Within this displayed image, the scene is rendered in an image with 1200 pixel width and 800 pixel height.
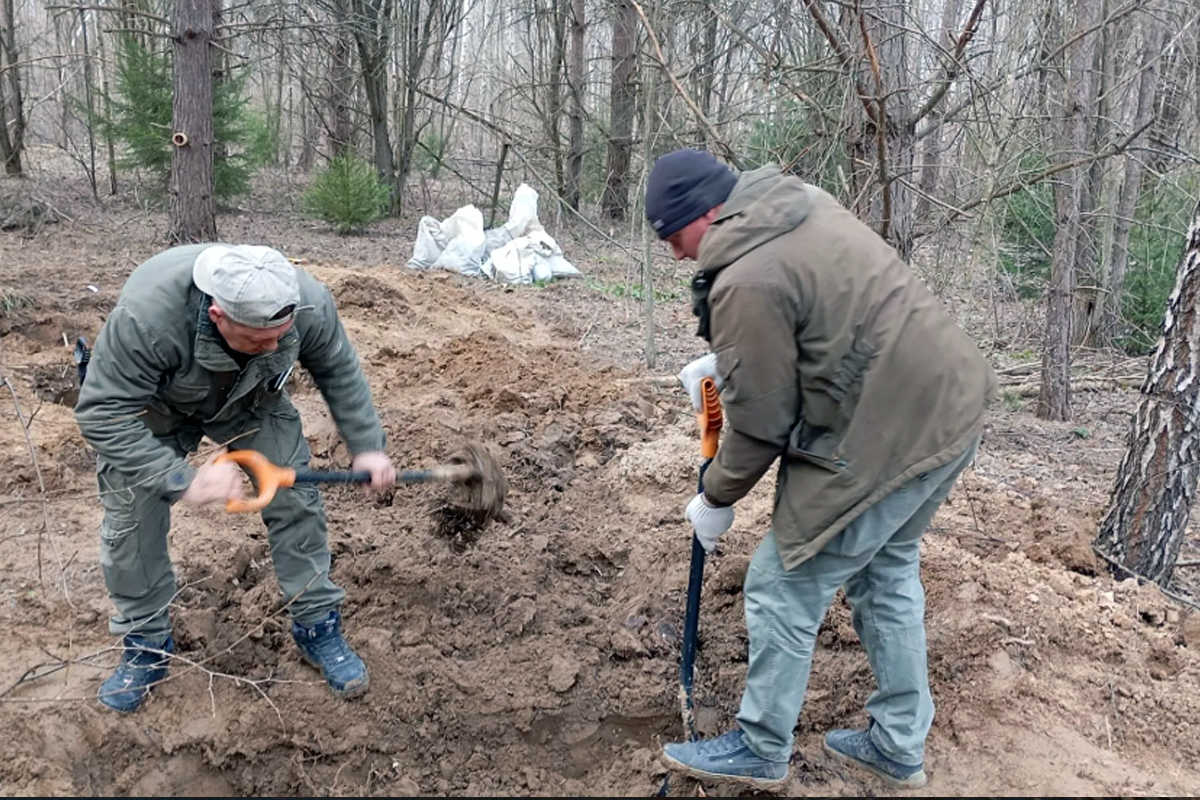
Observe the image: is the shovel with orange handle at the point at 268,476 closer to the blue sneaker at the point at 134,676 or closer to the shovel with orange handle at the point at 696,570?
the blue sneaker at the point at 134,676

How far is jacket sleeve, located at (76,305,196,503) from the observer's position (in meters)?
2.59

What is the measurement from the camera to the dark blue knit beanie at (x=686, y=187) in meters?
2.36

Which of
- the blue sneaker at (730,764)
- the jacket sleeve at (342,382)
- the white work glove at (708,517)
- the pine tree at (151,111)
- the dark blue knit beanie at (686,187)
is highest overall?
the pine tree at (151,111)

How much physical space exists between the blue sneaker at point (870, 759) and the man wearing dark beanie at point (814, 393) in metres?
0.31

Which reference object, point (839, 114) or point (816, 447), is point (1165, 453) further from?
point (839, 114)

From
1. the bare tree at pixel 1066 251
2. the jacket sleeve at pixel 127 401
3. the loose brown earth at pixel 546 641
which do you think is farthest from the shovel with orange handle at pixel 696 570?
the bare tree at pixel 1066 251

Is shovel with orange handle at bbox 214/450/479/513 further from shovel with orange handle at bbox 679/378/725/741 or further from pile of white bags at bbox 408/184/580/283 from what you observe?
pile of white bags at bbox 408/184/580/283

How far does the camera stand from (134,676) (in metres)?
3.09

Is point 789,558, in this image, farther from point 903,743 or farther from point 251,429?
point 251,429

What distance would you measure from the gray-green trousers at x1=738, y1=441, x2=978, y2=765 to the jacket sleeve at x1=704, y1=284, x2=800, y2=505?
0.32 metres

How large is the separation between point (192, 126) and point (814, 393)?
9667 mm

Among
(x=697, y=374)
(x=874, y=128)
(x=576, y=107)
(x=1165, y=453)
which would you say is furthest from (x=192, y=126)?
(x=1165, y=453)

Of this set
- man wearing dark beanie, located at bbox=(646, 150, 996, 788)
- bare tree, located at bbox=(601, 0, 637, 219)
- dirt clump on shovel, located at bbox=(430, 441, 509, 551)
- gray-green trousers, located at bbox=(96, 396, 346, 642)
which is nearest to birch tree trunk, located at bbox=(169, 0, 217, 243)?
bare tree, located at bbox=(601, 0, 637, 219)

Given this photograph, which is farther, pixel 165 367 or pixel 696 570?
pixel 696 570
